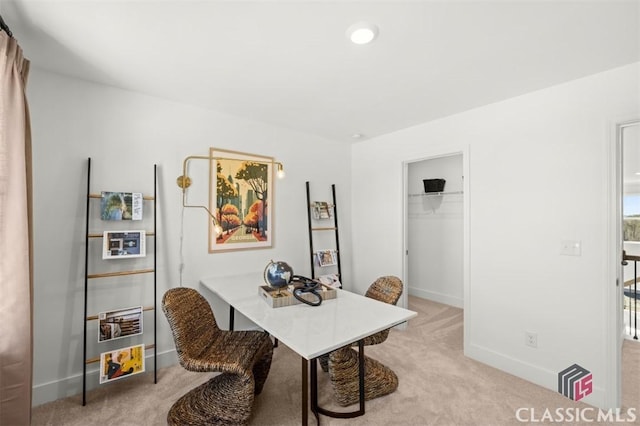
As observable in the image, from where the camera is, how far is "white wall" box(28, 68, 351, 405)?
85.1 inches

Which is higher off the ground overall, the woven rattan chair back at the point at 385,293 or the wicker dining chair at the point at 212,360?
the woven rattan chair back at the point at 385,293

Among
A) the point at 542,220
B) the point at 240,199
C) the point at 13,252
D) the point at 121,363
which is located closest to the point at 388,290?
the point at 542,220

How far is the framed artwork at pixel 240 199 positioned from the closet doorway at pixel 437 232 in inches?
93.5

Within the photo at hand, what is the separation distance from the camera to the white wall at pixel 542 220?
2.14 m

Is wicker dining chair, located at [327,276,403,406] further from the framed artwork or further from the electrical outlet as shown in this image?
the framed artwork

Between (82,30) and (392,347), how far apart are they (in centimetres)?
350

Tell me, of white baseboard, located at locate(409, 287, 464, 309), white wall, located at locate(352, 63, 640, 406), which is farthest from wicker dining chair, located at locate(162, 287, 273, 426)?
white baseboard, located at locate(409, 287, 464, 309)

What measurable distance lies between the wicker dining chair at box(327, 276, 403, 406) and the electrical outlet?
115 centimetres

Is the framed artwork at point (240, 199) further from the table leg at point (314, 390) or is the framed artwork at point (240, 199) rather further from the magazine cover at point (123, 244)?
the table leg at point (314, 390)

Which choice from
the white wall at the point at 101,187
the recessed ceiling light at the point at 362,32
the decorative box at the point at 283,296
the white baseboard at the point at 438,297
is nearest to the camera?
the recessed ceiling light at the point at 362,32

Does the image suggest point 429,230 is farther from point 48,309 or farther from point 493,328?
point 48,309

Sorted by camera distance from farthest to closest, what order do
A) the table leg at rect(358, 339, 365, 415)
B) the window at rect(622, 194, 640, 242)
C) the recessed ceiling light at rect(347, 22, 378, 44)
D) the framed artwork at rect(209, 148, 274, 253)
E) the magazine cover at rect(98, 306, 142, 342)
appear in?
the window at rect(622, 194, 640, 242) < the framed artwork at rect(209, 148, 274, 253) < the magazine cover at rect(98, 306, 142, 342) < the table leg at rect(358, 339, 365, 415) < the recessed ceiling light at rect(347, 22, 378, 44)

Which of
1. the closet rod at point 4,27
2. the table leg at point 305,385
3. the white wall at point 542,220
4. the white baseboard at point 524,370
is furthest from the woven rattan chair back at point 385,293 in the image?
the closet rod at point 4,27

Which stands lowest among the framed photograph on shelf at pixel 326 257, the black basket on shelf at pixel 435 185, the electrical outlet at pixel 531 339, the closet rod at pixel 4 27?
the electrical outlet at pixel 531 339
